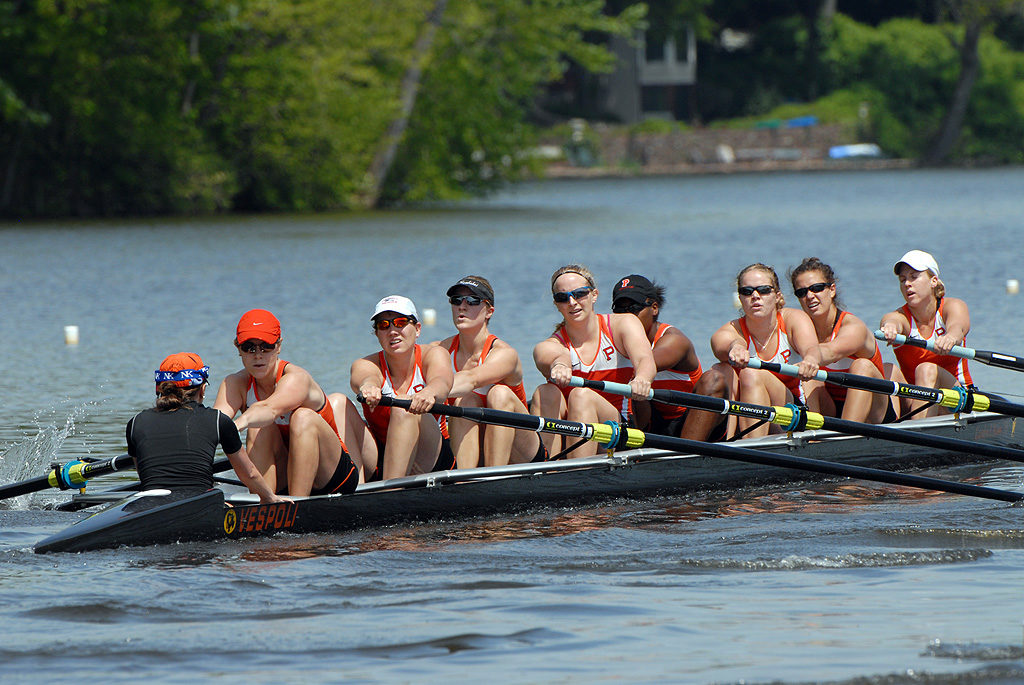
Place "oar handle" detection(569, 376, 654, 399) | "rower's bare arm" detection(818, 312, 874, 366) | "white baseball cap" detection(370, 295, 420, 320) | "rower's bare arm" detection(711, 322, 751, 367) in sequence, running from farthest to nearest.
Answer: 1. "rower's bare arm" detection(818, 312, 874, 366)
2. "rower's bare arm" detection(711, 322, 751, 367)
3. "oar handle" detection(569, 376, 654, 399)
4. "white baseball cap" detection(370, 295, 420, 320)

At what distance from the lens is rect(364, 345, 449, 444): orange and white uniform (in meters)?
8.80

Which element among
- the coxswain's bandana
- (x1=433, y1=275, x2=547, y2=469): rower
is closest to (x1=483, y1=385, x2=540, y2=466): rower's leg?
(x1=433, y1=275, x2=547, y2=469): rower

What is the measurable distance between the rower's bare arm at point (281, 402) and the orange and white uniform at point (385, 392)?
45cm

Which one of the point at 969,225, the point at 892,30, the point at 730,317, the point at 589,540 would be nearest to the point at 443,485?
the point at 589,540

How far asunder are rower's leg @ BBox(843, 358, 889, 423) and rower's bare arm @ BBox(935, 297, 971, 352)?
1.57 ft

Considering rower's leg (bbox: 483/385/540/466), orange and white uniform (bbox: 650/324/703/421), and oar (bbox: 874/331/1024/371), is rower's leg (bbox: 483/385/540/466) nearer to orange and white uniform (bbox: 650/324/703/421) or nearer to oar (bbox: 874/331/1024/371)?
orange and white uniform (bbox: 650/324/703/421)

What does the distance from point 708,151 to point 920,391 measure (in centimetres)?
6429

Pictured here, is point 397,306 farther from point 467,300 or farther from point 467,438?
point 467,438

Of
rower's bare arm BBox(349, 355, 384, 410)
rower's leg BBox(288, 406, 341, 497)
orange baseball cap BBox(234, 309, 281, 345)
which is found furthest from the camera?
rower's bare arm BBox(349, 355, 384, 410)

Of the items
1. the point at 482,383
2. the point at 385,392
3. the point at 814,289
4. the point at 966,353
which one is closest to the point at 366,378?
the point at 385,392

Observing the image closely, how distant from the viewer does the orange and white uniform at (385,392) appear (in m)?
8.80

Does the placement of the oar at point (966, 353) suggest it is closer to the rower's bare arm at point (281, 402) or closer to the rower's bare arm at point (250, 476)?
the rower's bare arm at point (281, 402)

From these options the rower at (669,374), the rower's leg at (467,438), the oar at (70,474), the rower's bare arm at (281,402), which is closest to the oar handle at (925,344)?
the rower at (669,374)

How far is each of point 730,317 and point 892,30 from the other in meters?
57.1
